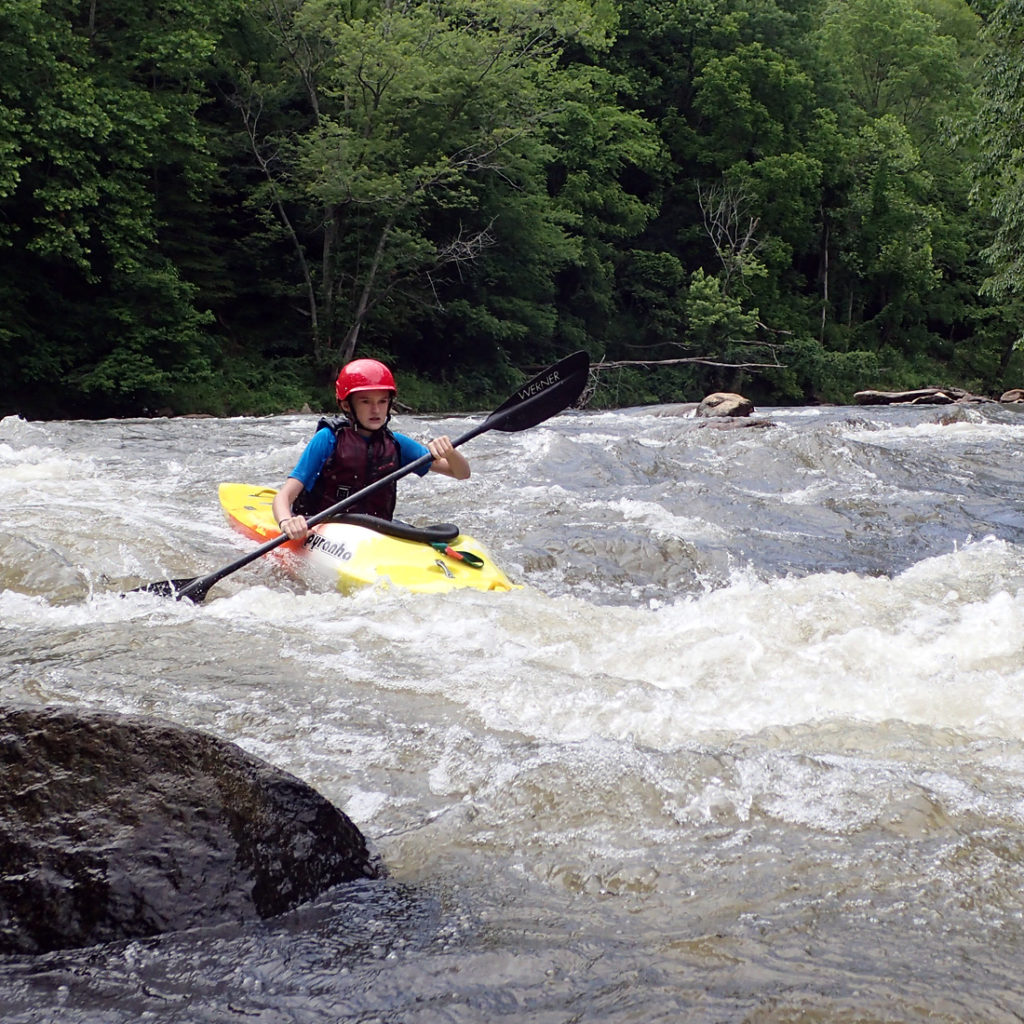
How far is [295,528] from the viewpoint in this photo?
4.99m

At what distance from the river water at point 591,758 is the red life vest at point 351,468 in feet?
1.39

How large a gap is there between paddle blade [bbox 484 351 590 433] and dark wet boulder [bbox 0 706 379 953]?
3.91 m

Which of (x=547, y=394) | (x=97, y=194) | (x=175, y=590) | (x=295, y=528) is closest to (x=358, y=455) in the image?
(x=295, y=528)

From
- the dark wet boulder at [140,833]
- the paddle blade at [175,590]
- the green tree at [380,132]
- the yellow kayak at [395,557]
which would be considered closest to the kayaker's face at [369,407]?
the yellow kayak at [395,557]

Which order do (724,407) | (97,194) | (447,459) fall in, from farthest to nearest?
(97,194)
(724,407)
(447,459)

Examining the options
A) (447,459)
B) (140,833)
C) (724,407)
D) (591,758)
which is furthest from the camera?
(724,407)

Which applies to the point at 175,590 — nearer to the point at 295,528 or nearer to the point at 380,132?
the point at 295,528

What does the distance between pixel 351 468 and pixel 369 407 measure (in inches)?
12.4

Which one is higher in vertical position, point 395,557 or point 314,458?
point 314,458

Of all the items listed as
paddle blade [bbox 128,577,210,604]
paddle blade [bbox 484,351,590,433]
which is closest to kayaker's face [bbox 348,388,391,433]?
paddle blade [bbox 484,351,590,433]

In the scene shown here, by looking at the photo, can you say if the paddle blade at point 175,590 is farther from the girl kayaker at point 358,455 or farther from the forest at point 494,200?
the forest at point 494,200

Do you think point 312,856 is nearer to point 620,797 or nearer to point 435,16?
point 620,797

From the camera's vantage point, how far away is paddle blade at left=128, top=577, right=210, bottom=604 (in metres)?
4.60

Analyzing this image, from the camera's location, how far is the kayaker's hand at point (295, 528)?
4988 mm
